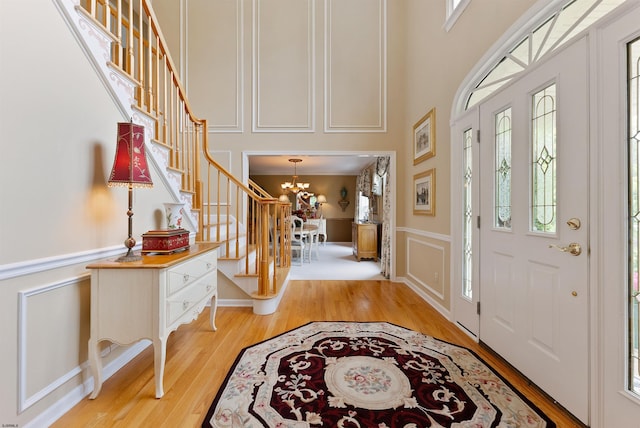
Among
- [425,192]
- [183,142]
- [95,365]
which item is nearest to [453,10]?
[425,192]

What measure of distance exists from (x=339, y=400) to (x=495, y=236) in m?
1.69

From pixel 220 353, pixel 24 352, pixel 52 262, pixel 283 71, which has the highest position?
pixel 283 71

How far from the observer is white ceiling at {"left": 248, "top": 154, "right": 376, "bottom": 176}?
720 cm

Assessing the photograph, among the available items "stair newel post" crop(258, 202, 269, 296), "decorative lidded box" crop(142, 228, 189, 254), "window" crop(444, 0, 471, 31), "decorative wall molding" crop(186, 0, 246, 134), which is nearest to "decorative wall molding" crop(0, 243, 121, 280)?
"decorative lidded box" crop(142, 228, 189, 254)

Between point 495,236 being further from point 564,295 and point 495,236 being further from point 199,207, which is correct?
point 199,207

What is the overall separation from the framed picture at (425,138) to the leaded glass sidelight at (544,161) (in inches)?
62.0

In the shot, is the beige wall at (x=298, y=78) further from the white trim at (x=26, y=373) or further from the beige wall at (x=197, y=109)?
the white trim at (x=26, y=373)

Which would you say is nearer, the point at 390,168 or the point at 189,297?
the point at 189,297

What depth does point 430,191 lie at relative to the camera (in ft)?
11.1

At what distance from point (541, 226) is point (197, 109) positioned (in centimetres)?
484

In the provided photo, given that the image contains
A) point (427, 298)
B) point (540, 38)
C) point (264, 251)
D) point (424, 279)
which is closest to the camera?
point (540, 38)

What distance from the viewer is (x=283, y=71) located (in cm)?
453

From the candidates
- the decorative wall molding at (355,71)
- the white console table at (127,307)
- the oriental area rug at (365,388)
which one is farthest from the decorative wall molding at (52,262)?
the decorative wall molding at (355,71)

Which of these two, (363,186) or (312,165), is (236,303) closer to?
(312,165)
